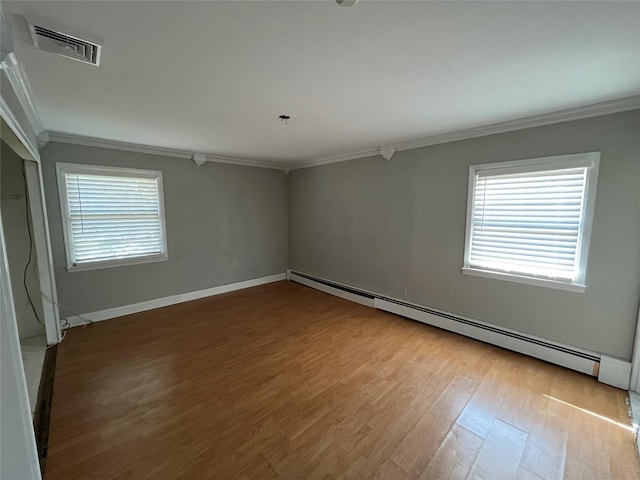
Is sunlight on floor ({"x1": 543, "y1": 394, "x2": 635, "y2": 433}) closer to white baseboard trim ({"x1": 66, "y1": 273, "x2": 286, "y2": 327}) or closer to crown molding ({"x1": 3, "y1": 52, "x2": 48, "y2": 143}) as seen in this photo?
crown molding ({"x1": 3, "y1": 52, "x2": 48, "y2": 143})

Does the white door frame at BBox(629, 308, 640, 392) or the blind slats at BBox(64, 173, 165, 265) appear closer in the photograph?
the white door frame at BBox(629, 308, 640, 392)

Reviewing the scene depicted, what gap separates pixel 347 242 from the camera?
15.1ft

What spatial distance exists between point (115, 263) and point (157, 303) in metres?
Answer: 0.86

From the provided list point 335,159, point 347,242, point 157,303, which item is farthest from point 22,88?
point 347,242

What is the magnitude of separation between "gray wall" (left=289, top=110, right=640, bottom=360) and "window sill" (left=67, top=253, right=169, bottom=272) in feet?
8.49

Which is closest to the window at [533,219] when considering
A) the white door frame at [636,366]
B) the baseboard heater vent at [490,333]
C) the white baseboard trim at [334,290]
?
the white door frame at [636,366]

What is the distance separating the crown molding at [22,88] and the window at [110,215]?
30.7 inches

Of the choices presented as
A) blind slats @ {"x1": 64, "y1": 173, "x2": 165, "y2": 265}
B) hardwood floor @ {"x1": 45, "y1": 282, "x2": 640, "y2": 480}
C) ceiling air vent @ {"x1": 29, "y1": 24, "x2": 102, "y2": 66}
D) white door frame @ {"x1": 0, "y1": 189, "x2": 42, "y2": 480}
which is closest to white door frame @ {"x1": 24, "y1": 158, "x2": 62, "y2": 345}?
hardwood floor @ {"x1": 45, "y1": 282, "x2": 640, "y2": 480}

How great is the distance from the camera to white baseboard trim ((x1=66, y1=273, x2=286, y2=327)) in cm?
355

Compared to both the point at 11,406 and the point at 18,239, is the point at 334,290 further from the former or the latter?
the point at 18,239

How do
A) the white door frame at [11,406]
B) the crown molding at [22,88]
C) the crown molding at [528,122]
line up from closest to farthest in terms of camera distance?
the white door frame at [11,406] → the crown molding at [22,88] → the crown molding at [528,122]

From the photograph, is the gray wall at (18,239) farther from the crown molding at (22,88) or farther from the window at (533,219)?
the window at (533,219)

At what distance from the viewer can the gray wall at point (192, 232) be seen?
11.3ft

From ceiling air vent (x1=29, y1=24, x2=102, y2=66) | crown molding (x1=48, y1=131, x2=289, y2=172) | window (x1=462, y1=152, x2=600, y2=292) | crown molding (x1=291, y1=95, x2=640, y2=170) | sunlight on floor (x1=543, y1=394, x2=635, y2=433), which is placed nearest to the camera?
ceiling air vent (x1=29, y1=24, x2=102, y2=66)
